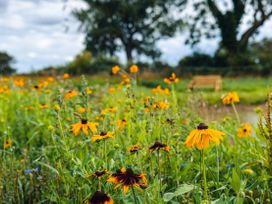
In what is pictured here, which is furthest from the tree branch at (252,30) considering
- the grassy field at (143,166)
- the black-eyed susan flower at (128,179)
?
the black-eyed susan flower at (128,179)

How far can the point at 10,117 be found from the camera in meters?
4.66

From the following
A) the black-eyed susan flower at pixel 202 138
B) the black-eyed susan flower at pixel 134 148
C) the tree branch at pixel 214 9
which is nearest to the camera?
the black-eyed susan flower at pixel 202 138

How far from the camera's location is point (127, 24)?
25.8m

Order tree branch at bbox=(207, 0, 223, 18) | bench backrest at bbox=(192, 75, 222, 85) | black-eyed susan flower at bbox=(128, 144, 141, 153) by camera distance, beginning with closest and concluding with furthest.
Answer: black-eyed susan flower at bbox=(128, 144, 141, 153)
bench backrest at bbox=(192, 75, 222, 85)
tree branch at bbox=(207, 0, 223, 18)

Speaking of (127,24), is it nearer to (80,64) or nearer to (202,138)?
(80,64)

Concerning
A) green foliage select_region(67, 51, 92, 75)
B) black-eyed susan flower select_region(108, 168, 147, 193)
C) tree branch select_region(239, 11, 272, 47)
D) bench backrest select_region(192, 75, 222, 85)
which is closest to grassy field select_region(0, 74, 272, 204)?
black-eyed susan flower select_region(108, 168, 147, 193)

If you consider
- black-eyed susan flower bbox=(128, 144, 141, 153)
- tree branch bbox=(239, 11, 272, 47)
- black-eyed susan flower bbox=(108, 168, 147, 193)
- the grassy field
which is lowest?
the grassy field

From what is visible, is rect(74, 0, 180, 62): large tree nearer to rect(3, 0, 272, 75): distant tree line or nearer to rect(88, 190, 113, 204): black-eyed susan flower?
rect(3, 0, 272, 75): distant tree line

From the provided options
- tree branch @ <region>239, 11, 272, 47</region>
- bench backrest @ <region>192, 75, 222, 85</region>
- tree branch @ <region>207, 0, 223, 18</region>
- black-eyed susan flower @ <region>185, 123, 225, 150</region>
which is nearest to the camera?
black-eyed susan flower @ <region>185, 123, 225, 150</region>

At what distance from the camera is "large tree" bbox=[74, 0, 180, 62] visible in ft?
81.3

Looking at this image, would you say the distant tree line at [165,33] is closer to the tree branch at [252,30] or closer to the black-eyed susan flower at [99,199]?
the tree branch at [252,30]

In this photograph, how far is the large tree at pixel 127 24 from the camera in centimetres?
2478

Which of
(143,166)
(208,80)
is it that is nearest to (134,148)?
(143,166)

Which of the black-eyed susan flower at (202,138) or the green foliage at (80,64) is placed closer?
the black-eyed susan flower at (202,138)
